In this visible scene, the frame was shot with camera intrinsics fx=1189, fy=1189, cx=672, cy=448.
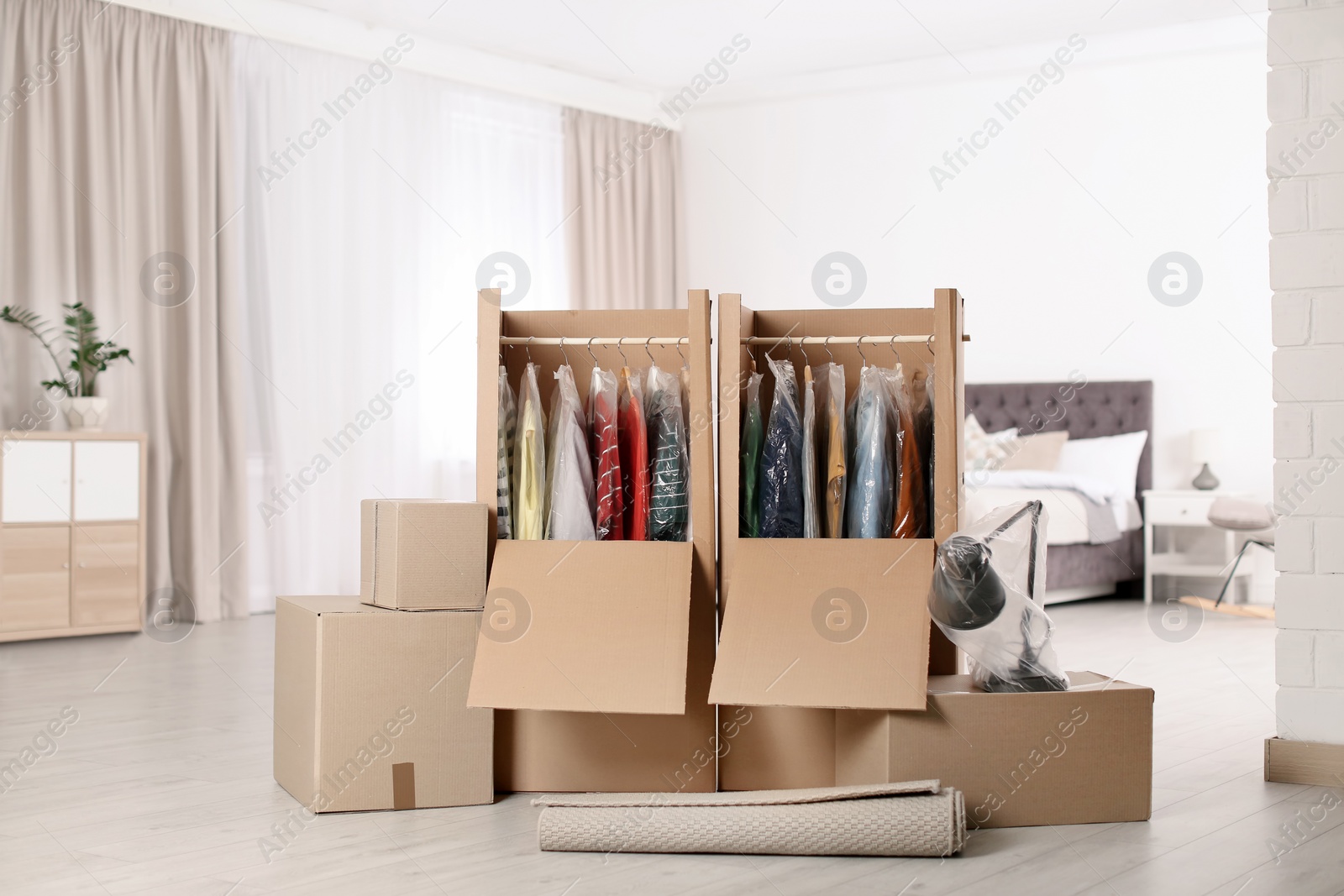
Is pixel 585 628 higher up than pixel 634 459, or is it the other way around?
pixel 634 459

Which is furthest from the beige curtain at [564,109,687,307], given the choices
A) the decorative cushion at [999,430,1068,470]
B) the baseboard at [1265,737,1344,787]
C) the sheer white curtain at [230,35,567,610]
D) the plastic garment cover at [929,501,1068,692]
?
the baseboard at [1265,737,1344,787]

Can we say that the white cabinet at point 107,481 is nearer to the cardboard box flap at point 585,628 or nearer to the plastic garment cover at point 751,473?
the cardboard box flap at point 585,628

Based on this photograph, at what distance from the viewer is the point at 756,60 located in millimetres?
6434

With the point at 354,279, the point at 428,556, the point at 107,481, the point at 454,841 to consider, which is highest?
the point at 354,279

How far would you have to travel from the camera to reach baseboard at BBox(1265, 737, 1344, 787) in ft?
8.44

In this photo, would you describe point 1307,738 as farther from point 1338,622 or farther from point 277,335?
point 277,335

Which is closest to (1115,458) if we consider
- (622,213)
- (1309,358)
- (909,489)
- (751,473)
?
(622,213)

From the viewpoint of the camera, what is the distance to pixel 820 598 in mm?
2385

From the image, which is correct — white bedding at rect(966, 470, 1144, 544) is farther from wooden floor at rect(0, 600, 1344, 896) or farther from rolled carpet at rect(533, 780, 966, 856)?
rolled carpet at rect(533, 780, 966, 856)

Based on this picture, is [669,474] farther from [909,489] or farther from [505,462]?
[909,489]

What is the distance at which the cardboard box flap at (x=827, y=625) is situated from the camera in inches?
88.7

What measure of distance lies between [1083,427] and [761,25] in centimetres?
270

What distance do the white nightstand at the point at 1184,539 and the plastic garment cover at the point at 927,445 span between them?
3816 mm

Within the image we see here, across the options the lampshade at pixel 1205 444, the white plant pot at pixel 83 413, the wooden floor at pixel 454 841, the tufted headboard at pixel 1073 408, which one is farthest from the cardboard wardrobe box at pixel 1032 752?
the tufted headboard at pixel 1073 408
